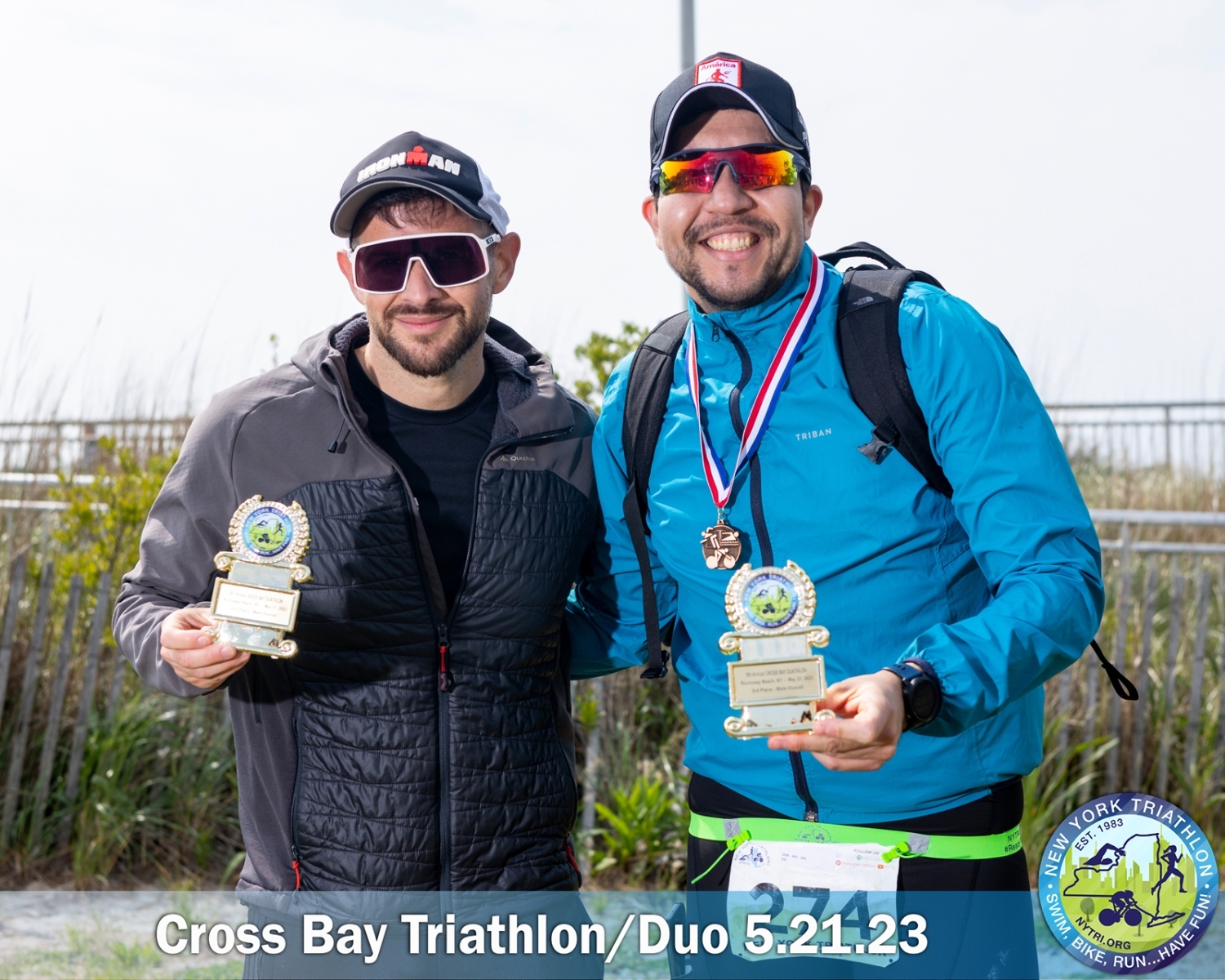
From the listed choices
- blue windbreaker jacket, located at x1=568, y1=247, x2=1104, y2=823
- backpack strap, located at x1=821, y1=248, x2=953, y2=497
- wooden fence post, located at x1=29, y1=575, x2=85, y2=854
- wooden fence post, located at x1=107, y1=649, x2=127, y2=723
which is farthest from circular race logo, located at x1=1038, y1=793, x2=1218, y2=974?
wooden fence post, located at x1=29, y1=575, x2=85, y2=854

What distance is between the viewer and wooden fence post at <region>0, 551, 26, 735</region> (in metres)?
5.50

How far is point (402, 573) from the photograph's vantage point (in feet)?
8.48

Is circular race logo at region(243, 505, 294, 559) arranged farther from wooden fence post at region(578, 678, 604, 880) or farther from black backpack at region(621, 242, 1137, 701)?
wooden fence post at region(578, 678, 604, 880)

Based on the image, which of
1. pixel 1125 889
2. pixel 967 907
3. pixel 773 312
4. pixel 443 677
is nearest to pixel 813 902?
pixel 967 907

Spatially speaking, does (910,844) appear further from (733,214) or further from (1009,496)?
(733,214)

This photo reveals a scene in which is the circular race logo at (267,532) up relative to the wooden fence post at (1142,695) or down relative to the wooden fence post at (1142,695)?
up

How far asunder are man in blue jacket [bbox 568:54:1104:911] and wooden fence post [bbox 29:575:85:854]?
3.83 metres

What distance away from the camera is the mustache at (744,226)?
2600mm

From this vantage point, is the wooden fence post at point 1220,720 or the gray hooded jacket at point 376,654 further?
the wooden fence post at point 1220,720

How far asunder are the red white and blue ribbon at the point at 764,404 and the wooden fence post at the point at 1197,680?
4.35 metres

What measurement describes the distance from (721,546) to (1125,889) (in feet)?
8.38

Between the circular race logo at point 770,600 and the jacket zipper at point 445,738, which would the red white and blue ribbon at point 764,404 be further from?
the jacket zipper at point 445,738

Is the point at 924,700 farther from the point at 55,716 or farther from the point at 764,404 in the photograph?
the point at 55,716

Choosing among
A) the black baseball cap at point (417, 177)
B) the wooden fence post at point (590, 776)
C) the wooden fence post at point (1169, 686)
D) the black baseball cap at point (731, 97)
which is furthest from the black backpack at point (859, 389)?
the wooden fence post at point (1169, 686)
